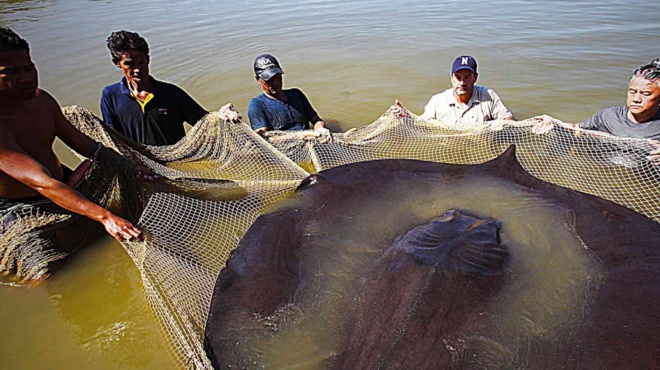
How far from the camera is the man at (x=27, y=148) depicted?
287 centimetres

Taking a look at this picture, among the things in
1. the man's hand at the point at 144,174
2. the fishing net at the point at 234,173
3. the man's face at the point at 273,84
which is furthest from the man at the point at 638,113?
the man's hand at the point at 144,174

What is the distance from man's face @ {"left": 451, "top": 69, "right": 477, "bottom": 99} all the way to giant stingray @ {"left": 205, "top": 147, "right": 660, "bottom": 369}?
6.92 ft

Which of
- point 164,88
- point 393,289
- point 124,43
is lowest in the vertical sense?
point 393,289

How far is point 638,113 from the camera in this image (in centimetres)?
408

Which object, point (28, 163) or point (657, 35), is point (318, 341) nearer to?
point (28, 163)

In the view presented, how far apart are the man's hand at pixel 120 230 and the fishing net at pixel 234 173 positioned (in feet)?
0.22

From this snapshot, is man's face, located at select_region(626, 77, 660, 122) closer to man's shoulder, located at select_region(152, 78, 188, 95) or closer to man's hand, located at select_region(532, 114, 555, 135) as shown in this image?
man's hand, located at select_region(532, 114, 555, 135)

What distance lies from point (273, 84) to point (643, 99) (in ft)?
12.2

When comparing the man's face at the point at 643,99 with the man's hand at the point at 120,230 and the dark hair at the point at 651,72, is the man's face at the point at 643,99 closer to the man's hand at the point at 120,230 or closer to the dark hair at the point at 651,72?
the dark hair at the point at 651,72

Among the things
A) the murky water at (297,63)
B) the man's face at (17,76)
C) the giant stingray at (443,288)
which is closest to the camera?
the giant stingray at (443,288)

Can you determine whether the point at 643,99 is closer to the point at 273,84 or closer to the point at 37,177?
the point at 273,84

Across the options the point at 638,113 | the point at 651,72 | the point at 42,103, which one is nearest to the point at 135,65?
the point at 42,103

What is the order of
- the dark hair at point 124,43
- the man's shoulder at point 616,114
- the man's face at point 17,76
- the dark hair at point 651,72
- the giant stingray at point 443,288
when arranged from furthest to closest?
the man's shoulder at point 616,114 → the dark hair at point 124,43 → the dark hair at point 651,72 → the man's face at point 17,76 → the giant stingray at point 443,288

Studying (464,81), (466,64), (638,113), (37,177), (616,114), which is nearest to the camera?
(37,177)
